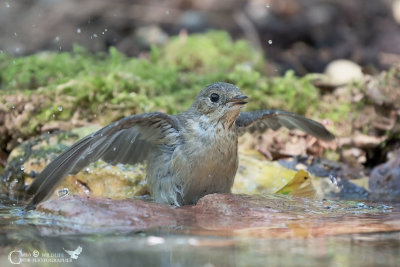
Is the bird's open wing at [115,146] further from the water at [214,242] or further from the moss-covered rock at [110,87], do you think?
the moss-covered rock at [110,87]

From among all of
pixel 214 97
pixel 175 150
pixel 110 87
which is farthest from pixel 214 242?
pixel 110 87

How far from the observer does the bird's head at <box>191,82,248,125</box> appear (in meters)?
4.89

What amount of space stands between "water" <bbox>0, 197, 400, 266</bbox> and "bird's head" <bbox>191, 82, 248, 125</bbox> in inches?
44.7

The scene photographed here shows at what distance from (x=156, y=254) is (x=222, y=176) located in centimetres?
188

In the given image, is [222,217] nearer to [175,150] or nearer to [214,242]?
[214,242]

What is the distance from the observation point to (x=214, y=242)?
10.3 feet

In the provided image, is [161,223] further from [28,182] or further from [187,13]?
[187,13]

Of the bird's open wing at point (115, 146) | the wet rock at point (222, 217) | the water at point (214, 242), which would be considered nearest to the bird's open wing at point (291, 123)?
the bird's open wing at point (115, 146)

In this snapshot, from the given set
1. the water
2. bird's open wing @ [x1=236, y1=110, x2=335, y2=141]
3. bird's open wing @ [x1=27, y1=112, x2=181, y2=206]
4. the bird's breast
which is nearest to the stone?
bird's open wing @ [x1=236, y1=110, x2=335, y2=141]

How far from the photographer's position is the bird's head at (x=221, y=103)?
16.1 feet

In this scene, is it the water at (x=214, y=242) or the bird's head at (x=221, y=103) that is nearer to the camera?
the water at (x=214, y=242)

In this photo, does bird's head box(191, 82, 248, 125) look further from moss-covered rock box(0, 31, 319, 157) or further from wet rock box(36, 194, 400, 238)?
moss-covered rock box(0, 31, 319, 157)

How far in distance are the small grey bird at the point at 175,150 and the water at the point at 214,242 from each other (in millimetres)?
589

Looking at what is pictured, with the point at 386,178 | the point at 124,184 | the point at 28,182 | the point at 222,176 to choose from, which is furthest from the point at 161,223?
the point at 386,178
